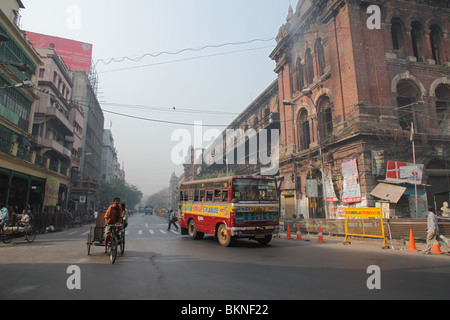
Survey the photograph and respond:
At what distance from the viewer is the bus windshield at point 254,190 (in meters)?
12.5

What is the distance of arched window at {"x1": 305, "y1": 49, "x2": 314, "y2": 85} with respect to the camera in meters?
27.5

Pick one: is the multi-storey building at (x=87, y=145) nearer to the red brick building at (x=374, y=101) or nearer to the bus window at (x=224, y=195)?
the red brick building at (x=374, y=101)

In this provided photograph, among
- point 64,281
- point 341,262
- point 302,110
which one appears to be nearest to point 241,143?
point 302,110

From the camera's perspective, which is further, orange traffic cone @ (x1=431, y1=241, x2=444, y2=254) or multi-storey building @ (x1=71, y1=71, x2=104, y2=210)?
multi-storey building @ (x1=71, y1=71, x2=104, y2=210)

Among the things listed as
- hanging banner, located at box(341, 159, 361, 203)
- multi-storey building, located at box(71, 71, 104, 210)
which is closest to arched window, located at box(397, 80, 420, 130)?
hanging banner, located at box(341, 159, 361, 203)

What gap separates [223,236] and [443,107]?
22001 millimetres

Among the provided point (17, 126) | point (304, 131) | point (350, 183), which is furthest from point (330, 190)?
point (17, 126)

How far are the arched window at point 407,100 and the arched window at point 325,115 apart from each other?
5067 mm

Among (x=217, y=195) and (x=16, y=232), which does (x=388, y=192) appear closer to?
(x=217, y=195)

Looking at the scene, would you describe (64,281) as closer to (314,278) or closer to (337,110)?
(314,278)

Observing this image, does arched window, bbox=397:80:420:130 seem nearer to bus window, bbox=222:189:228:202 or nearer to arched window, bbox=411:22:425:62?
arched window, bbox=411:22:425:62

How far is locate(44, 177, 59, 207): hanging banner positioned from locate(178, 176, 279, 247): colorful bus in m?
20.0

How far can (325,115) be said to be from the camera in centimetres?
2517

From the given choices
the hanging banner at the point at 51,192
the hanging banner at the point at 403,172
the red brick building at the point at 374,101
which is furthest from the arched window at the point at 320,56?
the hanging banner at the point at 51,192
